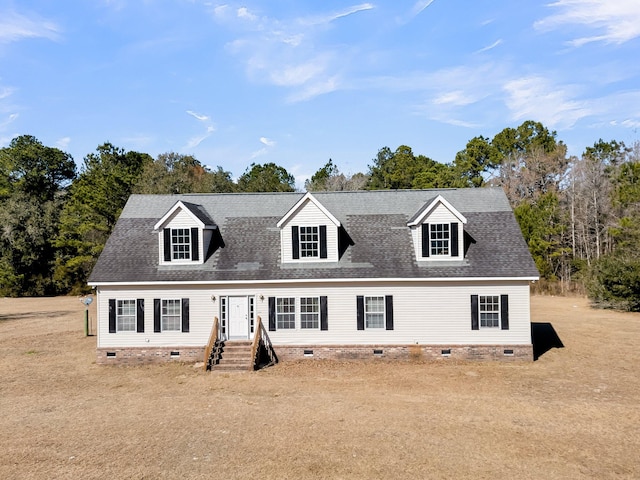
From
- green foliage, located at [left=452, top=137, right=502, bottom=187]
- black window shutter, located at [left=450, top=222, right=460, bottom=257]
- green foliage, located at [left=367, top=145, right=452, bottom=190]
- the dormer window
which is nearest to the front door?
the dormer window

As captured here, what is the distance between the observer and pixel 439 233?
2205cm

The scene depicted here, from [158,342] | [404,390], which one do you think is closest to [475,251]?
[404,390]

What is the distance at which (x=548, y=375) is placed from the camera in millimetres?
18438

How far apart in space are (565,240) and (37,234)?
203 ft

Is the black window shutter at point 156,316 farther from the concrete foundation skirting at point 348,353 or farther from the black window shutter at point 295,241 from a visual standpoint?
the black window shutter at point 295,241

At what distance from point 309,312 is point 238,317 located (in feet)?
11.0

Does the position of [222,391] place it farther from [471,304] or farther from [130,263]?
[471,304]

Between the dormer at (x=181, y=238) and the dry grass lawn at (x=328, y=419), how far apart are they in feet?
17.0

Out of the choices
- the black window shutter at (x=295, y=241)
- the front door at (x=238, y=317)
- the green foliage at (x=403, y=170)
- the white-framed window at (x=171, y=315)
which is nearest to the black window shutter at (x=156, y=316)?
the white-framed window at (x=171, y=315)

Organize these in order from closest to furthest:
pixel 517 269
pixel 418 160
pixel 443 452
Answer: pixel 443 452 → pixel 517 269 → pixel 418 160

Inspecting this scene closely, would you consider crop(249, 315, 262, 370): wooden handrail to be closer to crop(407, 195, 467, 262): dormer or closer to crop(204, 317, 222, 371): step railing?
crop(204, 317, 222, 371): step railing

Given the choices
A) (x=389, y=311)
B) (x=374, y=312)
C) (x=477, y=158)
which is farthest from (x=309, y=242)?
(x=477, y=158)

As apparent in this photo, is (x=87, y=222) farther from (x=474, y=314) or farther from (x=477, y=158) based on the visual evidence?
(x=477, y=158)

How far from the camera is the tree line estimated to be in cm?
4216
